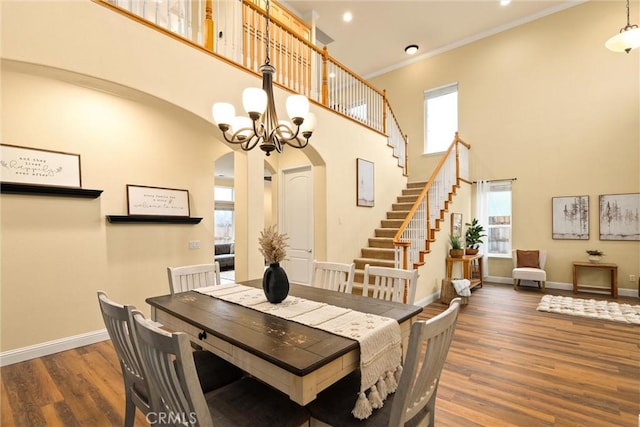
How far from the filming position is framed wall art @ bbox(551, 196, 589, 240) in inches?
227

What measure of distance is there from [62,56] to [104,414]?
2.63 m

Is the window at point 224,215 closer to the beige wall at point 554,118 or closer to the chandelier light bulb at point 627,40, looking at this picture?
the beige wall at point 554,118

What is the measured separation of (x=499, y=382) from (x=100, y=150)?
4638mm

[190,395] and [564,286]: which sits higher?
[190,395]

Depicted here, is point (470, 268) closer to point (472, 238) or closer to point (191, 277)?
point (472, 238)

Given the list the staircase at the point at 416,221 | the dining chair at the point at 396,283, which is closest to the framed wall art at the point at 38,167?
the dining chair at the point at 396,283

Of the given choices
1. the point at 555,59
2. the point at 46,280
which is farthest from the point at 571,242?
the point at 46,280

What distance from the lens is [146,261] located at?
3838 millimetres

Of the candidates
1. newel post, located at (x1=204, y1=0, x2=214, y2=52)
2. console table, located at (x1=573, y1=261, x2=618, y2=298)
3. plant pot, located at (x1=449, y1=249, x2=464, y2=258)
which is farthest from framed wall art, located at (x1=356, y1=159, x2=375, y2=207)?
console table, located at (x1=573, y1=261, x2=618, y2=298)

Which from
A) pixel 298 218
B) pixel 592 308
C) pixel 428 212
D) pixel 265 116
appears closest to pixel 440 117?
pixel 428 212

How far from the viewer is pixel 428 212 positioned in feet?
16.6

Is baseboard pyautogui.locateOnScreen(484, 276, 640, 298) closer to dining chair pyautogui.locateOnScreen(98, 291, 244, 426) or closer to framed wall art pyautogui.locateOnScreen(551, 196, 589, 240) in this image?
framed wall art pyautogui.locateOnScreen(551, 196, 589, 240)

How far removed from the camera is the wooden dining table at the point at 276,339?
4.00 feet

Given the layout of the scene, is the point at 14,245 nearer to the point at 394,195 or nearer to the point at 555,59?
the point at 394,195
